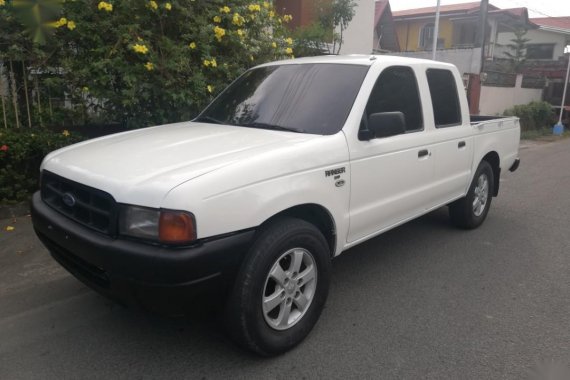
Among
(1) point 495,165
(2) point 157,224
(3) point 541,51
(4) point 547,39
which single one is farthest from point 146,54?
(4) point 547,39

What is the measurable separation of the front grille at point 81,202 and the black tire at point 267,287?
2.49ft

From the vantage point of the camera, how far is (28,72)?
553 centimetres

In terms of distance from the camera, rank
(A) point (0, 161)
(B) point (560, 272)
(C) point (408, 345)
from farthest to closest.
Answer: (A) point (0, 161) → (B) point (560, 272) → (C) point (408, 345)

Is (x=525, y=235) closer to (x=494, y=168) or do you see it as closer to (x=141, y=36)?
(x=494, y=168)

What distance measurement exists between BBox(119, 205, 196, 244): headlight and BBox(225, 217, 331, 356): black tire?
0.42 m

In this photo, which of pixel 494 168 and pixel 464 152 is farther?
pixel 494 168

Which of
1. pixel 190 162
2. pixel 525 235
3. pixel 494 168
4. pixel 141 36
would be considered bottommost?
pixel 525 235

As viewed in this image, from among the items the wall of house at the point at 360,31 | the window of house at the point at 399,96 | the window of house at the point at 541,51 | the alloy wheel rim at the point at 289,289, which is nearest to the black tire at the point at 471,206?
the window of house at the point at 399,96

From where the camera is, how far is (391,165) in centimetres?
361

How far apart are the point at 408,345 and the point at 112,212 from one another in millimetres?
2004

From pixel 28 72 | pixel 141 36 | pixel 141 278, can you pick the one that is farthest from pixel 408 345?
pixel 28 72

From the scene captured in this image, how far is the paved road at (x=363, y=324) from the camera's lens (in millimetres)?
2771

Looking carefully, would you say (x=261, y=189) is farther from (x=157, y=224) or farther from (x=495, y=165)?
(x=495, y=165)

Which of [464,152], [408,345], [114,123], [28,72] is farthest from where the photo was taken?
[114,123]
